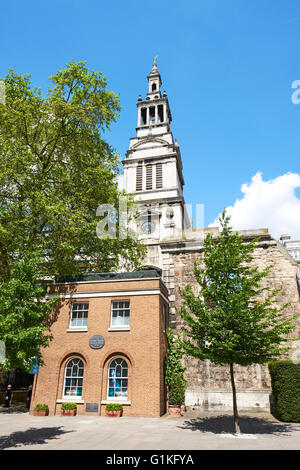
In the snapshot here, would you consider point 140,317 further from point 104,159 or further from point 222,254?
point 104,159

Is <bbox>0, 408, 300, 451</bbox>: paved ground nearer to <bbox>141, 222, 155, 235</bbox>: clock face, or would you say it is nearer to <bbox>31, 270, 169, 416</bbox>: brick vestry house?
<bbox>31, 270, 169, 416</bbox>: brick vestry house

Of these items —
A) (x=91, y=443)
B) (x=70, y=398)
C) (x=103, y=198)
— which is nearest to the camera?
(x=91, y=443)

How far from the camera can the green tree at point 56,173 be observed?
1839 centimetres

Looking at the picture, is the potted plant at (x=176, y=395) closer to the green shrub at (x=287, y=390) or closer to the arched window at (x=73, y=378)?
the green shrub at (x=287, y=390)

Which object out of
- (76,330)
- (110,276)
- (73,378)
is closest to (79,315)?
(76,330)

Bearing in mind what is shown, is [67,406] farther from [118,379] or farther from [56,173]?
[56,173]

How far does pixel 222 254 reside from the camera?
13008 millimetres

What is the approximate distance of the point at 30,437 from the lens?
10836 millimetres

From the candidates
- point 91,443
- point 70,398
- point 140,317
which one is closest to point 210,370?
point 140,317

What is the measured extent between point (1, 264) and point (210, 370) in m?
14.5

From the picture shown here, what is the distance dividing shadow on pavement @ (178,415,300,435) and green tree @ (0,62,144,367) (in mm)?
11499

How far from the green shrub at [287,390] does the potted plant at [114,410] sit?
7.80 m

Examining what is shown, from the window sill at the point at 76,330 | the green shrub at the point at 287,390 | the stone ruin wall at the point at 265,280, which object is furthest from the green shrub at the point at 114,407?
the green shrub at the point at 287,390

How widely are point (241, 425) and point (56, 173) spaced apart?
1733 centimetres
